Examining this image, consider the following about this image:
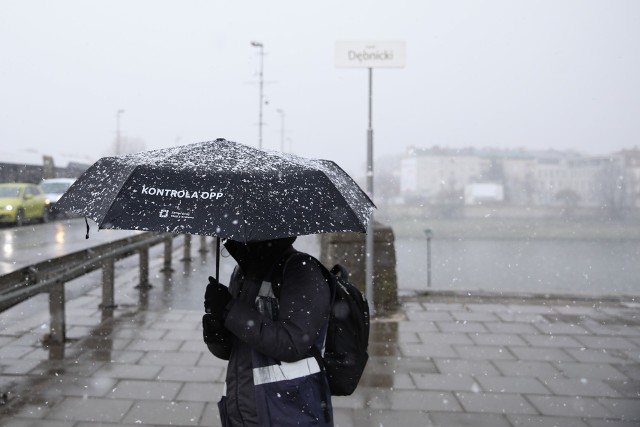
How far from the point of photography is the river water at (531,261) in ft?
121

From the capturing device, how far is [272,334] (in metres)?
2.12

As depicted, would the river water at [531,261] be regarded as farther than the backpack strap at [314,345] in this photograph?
Yes

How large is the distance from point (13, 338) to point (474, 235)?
68.5m

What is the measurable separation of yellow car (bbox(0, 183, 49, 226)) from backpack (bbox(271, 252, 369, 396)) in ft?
79.5

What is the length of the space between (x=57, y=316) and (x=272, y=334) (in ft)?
14.5

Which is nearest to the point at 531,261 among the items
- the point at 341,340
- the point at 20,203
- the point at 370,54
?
the point at 20,203

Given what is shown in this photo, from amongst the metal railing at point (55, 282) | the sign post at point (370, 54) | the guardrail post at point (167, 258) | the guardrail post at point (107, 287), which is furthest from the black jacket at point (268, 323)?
the guardrail post at point (167, 258)

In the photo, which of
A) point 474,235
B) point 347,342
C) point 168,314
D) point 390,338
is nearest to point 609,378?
point 390,338

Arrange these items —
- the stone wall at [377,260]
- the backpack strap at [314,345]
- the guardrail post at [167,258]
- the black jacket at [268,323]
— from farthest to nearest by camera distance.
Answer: the guardrail post at [167,258]
the stone wall at [377,260]
the backpack strap at [314,345]
the black jacket at [268,323]

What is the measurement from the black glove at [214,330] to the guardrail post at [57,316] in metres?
3.99

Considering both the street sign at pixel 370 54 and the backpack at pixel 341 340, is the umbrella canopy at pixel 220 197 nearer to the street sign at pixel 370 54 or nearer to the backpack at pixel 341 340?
the backpack at pixel 341 340

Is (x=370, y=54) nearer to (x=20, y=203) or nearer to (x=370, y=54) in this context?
(x=370, y=54)

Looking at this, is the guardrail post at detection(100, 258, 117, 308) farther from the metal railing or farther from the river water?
the river water

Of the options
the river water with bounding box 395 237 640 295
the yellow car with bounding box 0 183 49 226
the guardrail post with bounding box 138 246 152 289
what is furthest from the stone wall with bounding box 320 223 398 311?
the river water with bounding box 395 237 640 295
